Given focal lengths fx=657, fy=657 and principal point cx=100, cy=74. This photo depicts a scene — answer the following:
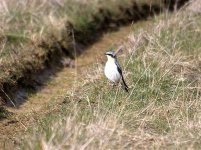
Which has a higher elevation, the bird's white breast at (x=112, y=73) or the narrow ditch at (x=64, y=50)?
the bird's white breast at (x=112, y=73)

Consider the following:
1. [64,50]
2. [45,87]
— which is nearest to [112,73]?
[45,87]

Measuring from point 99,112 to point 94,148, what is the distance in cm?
123

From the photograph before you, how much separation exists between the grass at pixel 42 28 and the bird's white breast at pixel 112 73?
1905mm

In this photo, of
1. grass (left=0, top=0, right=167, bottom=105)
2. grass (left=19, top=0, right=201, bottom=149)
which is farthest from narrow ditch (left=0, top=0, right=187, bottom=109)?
grass (left=19, top=0, right=201, bottom=149)

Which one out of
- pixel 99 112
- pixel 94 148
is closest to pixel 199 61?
pixel 99 112

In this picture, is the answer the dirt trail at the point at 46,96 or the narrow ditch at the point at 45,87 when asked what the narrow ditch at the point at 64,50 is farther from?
the dirt trail at the point at 46,96

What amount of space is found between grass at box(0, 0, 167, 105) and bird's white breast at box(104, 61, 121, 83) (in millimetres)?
1905

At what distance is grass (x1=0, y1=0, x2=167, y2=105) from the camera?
39.5 feet

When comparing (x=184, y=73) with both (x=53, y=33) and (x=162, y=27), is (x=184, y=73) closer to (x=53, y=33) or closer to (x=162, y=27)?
(x=162, y=27)

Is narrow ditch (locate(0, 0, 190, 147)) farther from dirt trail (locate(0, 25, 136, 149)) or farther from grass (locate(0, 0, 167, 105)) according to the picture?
grass (locate(0, 0, 167, 105))

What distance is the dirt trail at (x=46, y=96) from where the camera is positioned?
30.9ft

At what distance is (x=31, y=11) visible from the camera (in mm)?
14633

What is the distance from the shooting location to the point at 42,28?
13766 mm

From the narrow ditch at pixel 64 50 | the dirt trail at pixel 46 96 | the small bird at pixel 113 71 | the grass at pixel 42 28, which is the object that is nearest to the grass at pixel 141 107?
the small bird at pixel 113 71
